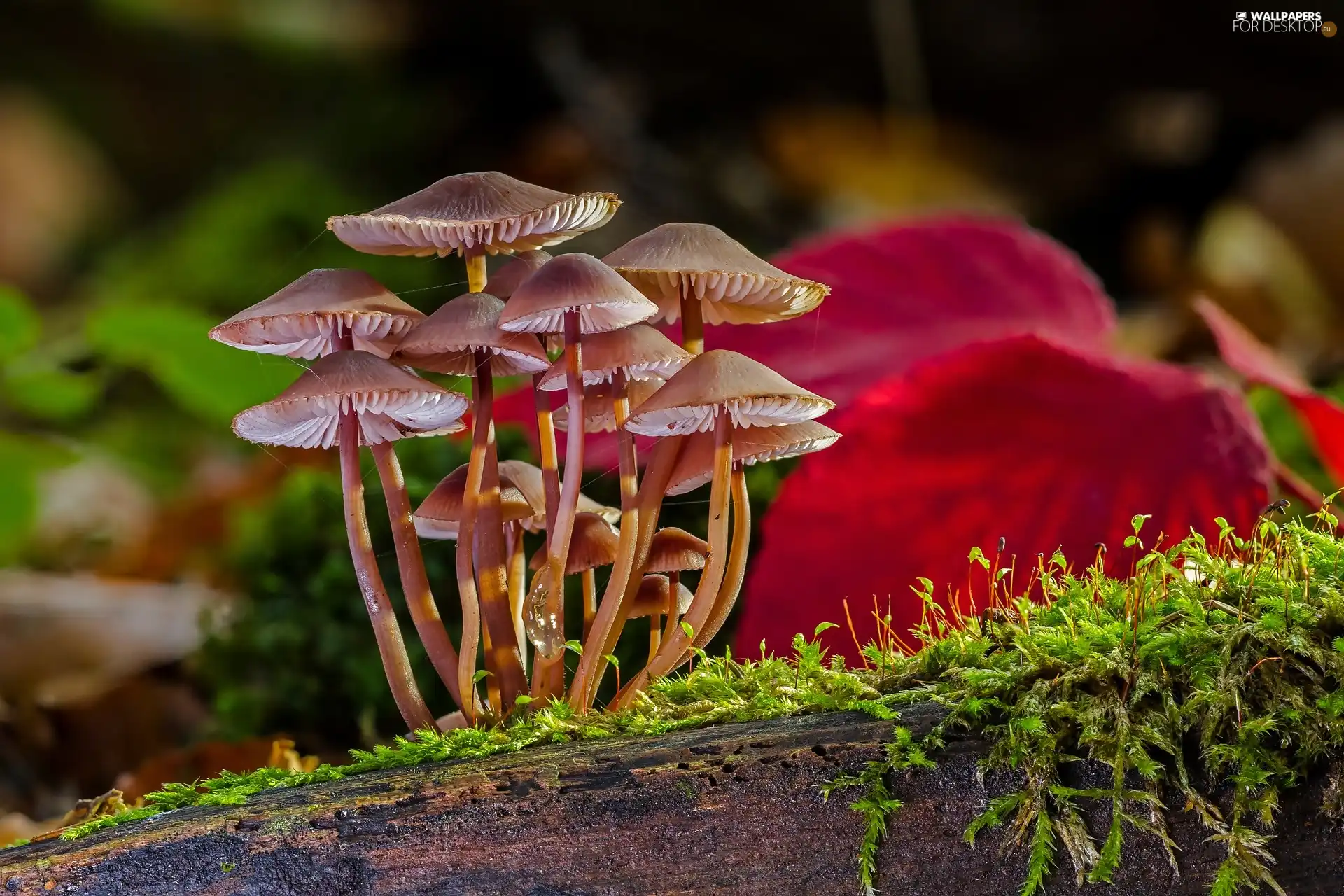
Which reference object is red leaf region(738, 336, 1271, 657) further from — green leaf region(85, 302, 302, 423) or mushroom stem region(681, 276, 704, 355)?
green leaf region(85, 302, 302, 423)

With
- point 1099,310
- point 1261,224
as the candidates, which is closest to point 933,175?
point 1261,224

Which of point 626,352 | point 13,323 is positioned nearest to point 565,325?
point 626,352

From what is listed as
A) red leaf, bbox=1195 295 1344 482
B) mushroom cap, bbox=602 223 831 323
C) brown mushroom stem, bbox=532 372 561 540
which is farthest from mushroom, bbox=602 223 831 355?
red leaf, bbox=1195 295 1344 482

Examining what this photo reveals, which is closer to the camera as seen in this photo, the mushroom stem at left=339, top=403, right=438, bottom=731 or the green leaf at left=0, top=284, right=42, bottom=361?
the mushroom stem at left=339, top=403, right=438, bottom=731

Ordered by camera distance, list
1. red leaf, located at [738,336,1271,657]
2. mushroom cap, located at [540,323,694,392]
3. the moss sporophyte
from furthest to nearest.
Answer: red leaf, located at [738,336,1271,657], mushroom cap, located at [540,323,694,392], the moss sporophyte

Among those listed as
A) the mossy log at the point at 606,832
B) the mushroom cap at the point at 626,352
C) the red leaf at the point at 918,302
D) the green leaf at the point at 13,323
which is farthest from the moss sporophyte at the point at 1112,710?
the green leaf at the point at 13,323

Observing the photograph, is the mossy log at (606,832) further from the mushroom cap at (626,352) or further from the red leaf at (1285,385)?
the red leaf at (1285,385)
